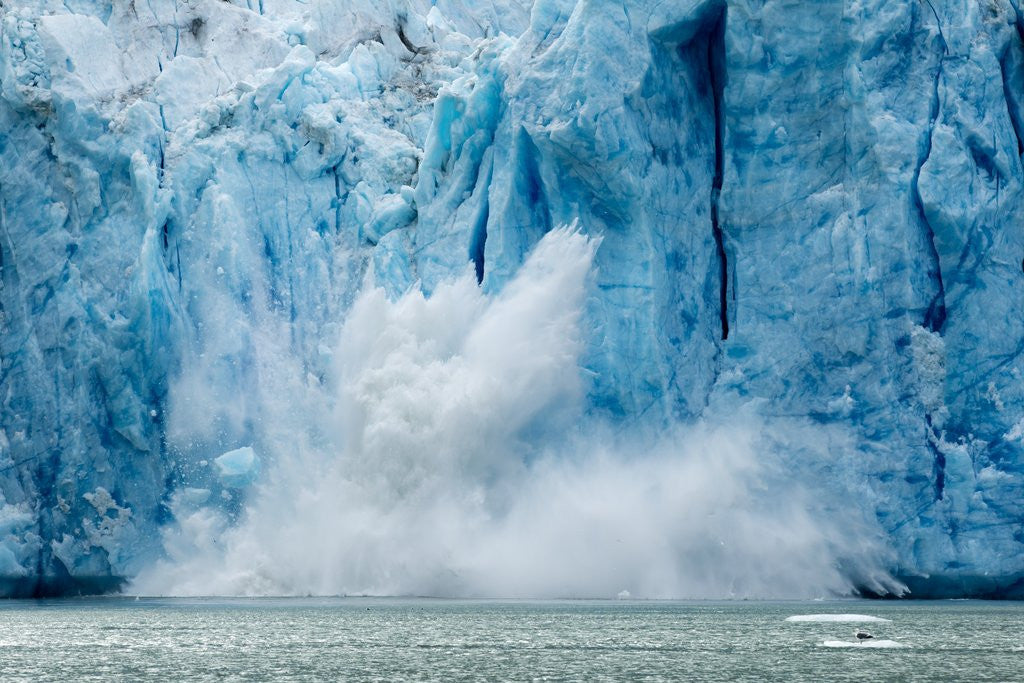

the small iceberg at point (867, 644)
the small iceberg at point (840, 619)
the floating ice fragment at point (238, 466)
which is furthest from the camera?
the floating ice fragment at point (238, 466)

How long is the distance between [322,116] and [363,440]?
6.18 m

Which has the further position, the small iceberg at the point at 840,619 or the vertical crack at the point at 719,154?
the vertical crack at the point at 719,154

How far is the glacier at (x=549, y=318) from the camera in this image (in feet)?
87.6

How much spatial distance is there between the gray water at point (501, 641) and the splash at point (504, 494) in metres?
0.72

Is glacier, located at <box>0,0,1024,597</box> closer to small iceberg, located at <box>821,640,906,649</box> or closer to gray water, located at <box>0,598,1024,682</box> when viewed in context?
gray water, located at <box>0,598,1024,682</box>

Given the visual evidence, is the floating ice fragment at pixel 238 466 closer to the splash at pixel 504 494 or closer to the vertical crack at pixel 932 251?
the splash at pixel 504 494

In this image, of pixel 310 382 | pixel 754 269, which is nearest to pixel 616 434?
pixel 754 269

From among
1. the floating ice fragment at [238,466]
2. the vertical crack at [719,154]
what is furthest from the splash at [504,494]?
the vertical crack at [719,154]

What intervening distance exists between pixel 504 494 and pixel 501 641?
8.14m

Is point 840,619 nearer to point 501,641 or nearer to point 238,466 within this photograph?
point 501,641

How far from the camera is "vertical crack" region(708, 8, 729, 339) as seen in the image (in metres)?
28.1

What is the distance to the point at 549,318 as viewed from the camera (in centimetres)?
2742

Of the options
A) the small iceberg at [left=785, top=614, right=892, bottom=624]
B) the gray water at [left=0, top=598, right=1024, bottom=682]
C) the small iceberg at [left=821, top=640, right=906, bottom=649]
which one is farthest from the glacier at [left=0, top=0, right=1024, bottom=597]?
the small iceberg at [left=821, top=640, right=906, bottom=649]

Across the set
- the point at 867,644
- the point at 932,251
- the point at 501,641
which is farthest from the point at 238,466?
the point at 867,644
